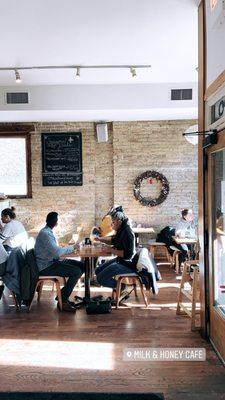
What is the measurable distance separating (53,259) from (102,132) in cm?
389

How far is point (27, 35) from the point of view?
4.52 meters

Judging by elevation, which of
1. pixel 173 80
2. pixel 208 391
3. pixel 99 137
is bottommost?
pixel 208 391

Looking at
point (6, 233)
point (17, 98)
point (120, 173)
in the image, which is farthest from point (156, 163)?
point (6, 233)

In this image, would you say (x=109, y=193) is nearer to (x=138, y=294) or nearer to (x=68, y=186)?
(x=68, y=186)

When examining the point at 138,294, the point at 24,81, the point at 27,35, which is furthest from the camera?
the point at 24,81

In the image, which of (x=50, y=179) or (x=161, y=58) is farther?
(x=50, y=179)

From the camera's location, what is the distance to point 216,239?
3781 mm

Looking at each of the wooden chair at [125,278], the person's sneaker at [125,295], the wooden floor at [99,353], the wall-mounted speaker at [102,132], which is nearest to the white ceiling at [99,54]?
the wall-mounted speaker at [102,132]

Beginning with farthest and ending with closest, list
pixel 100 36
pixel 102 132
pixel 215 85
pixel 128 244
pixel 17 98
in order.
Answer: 1. pixel 102 132
2. pixel 17 98
3. pixel 128 244
4. pixel 100 36
5. pixel 215 85

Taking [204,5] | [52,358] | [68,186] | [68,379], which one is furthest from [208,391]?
[68,186]

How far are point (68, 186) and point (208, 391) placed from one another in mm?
5862

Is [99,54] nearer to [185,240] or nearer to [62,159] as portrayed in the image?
[185,240]

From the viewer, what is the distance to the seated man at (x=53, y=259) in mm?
4867

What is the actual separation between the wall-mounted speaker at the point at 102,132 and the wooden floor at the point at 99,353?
159 inches
